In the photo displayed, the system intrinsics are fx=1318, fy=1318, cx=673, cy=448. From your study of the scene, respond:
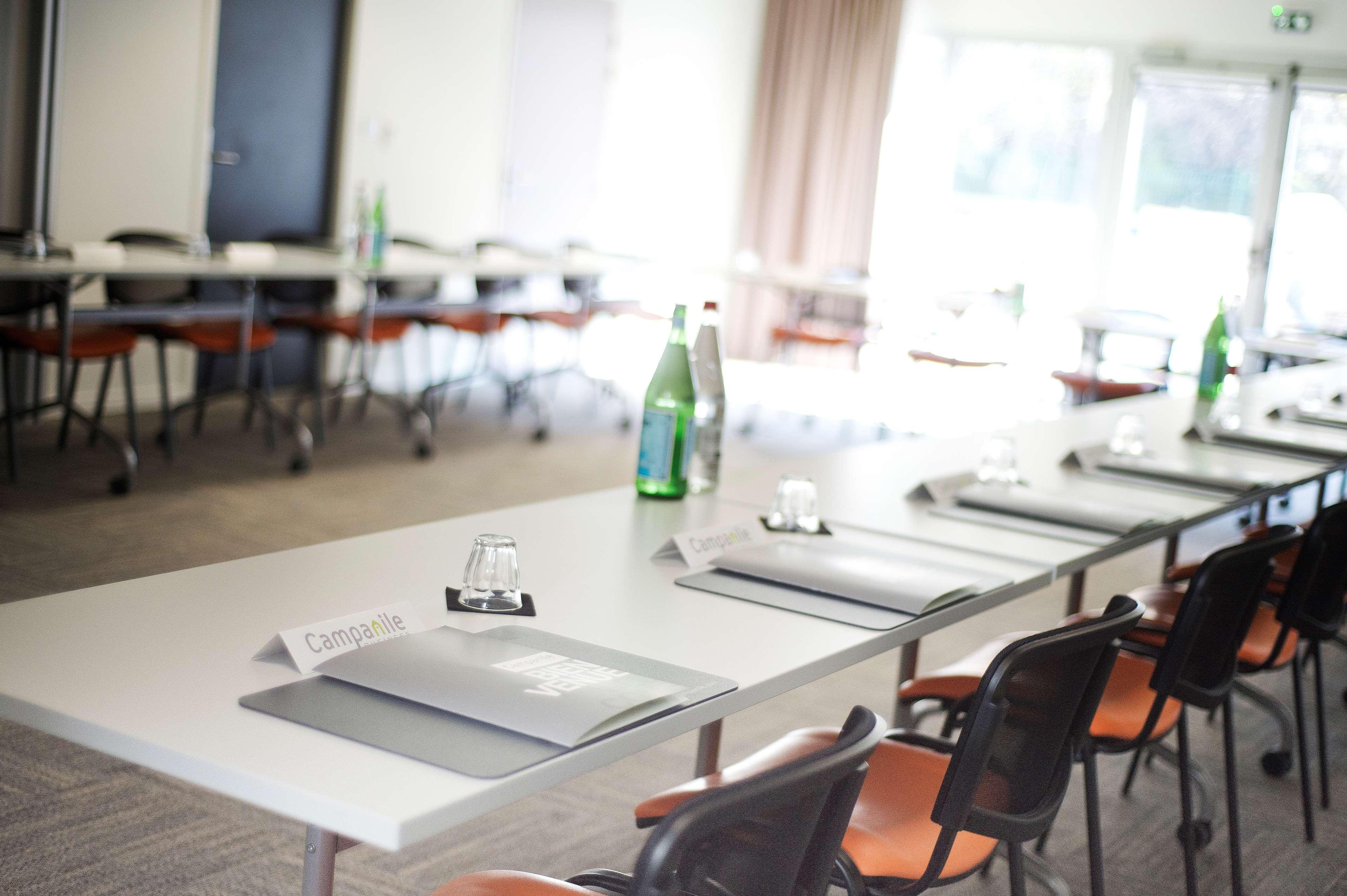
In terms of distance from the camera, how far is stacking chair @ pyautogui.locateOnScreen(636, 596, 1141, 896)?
4.81ft

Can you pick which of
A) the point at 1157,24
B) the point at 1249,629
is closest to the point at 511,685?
the point at 1249,629

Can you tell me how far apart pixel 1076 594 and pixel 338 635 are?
83.3 inches

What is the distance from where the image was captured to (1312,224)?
358 inches

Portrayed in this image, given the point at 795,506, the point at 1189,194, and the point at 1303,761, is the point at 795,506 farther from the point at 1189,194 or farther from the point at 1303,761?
the point at 1189,194

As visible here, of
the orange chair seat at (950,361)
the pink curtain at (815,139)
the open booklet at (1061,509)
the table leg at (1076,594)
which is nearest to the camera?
the open booklet at (1061,509)

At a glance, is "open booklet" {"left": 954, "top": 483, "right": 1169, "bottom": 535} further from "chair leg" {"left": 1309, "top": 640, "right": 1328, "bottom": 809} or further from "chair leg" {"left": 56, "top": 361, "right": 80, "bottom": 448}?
"chair leg" {"left": 56, "top": 361, "right": 80, "bottom": 448}

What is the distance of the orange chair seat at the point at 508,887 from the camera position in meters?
1.35

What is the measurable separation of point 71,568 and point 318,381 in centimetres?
218

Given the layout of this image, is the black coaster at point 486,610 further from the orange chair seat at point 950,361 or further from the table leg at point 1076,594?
the orange chair seat at point 950,361

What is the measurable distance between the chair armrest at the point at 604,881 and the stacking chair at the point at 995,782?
0.08m

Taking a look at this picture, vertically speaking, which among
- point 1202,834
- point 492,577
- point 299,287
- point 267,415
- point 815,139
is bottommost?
point 1202,834

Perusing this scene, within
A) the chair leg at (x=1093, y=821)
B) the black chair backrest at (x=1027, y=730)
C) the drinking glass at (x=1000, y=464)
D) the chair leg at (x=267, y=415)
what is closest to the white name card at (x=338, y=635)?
the black chair backrest at (x=1027, y=730)

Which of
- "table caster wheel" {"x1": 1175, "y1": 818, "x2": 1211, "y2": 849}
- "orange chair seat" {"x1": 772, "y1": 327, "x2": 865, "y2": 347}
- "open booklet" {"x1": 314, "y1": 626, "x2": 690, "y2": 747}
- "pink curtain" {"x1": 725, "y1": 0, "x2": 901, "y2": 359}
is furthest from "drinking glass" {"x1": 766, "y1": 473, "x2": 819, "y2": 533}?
"pink curtain" {"x1": 725, "y1": 0, "x2": 901, "y2": 359}

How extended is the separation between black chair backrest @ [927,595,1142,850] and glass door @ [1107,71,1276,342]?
8.00 m
